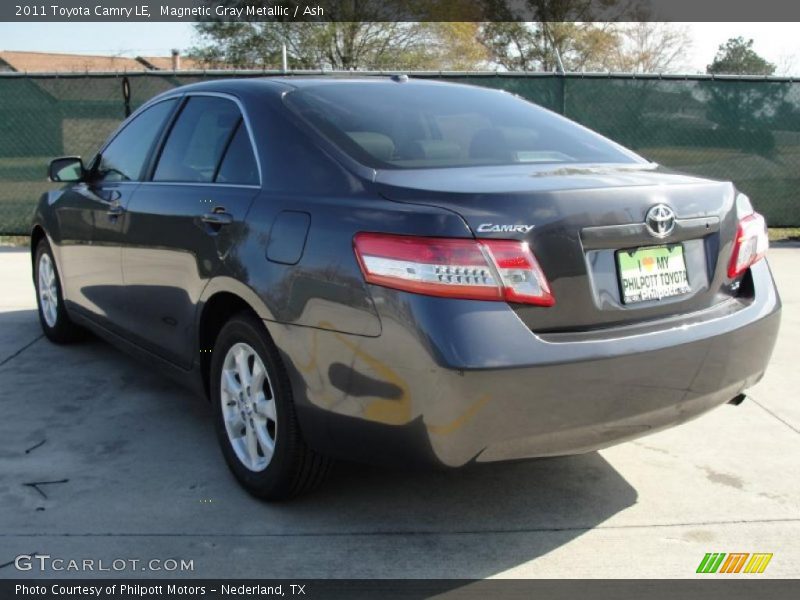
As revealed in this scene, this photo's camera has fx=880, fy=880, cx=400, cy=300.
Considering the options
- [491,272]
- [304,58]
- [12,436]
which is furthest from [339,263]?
[304,58]

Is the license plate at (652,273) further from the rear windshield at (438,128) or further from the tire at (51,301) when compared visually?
the tire at (51,301)

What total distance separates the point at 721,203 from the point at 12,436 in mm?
3248

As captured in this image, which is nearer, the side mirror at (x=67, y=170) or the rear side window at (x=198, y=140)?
the rear side window at (x=198, y=140)

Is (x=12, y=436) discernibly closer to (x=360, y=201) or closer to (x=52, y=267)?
(x=52, y=267)

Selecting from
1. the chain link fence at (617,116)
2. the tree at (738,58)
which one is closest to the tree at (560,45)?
the tree at (738,58)

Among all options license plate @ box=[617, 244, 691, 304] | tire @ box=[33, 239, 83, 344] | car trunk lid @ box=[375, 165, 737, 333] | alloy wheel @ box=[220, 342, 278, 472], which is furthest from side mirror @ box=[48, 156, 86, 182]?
license plate @ box=[617, 244, 691, 304]

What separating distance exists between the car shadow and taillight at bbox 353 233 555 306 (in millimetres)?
572

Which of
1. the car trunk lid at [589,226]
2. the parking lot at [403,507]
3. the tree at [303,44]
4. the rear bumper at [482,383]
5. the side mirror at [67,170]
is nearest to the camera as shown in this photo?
the rear bumper at [482,383]

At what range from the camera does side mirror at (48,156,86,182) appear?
5102 mm

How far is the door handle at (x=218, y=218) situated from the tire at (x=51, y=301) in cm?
242

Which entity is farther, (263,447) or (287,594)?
(263,447)

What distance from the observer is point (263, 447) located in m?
3.30

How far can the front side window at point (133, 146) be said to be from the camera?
174 inches

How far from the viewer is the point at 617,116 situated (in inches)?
411
